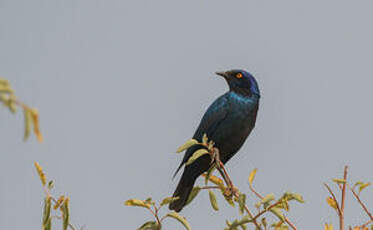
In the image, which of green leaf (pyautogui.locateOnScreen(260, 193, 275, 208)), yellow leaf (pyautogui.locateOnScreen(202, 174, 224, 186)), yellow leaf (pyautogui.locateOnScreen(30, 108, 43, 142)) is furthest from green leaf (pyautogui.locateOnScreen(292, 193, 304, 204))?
yellow leaf (pyautogui.locateOnScreen(30, 108, 43, 142))

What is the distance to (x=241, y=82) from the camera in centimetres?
682

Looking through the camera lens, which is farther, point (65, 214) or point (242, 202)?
point (242, 202)

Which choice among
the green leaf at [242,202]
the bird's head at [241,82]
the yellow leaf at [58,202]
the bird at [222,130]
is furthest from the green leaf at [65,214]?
the bird's head at [241,82]

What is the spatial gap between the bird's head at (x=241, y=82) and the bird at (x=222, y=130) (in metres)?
0.12

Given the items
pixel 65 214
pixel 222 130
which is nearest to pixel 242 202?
pixel 65 214

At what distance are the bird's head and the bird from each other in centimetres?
12

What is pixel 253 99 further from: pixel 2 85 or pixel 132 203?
pixel 2 85

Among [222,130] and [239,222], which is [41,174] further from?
[222,130]

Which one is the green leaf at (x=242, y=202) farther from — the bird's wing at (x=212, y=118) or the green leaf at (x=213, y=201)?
the bird's wing at (x=212, y=118)

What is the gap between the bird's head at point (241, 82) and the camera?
21.9 feet

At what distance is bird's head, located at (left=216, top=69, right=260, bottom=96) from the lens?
668cm

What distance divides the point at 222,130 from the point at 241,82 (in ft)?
2.90

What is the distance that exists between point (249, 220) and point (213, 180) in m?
1.14

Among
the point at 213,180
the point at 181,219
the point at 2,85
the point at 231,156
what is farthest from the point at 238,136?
the point at 2,85
